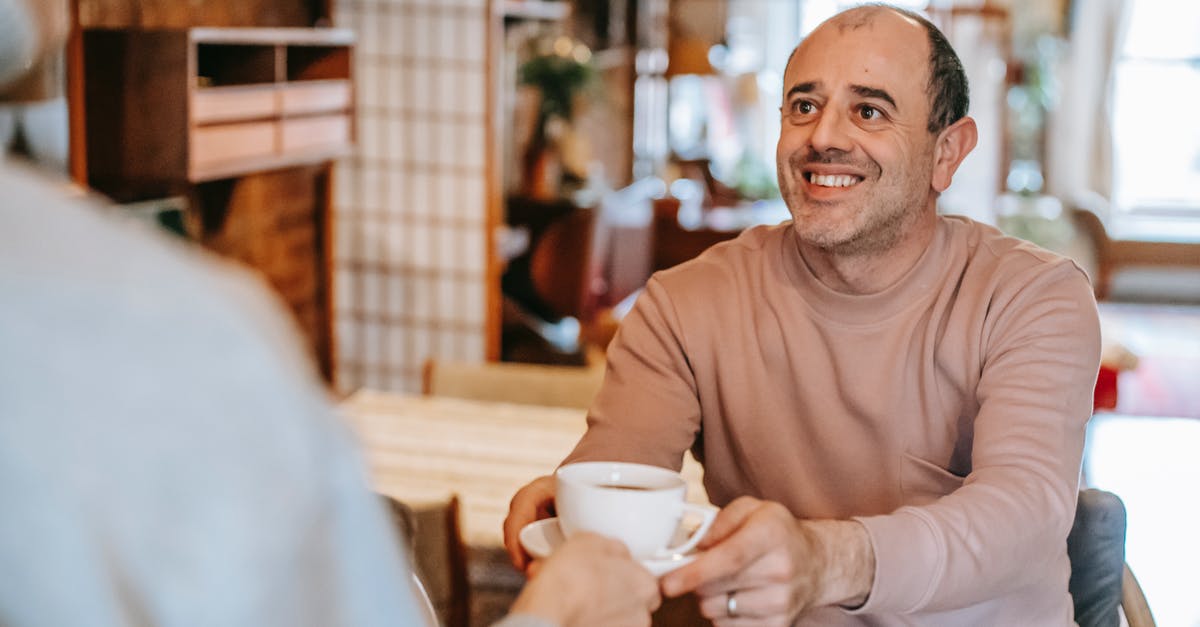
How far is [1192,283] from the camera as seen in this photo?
8.28 metres

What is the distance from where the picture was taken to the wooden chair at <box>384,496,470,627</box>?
6.14ft

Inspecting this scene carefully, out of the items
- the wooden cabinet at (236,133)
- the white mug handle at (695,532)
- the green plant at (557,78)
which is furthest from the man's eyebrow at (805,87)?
the green plant at (557,78)

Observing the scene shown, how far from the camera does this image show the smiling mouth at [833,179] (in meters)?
1.67

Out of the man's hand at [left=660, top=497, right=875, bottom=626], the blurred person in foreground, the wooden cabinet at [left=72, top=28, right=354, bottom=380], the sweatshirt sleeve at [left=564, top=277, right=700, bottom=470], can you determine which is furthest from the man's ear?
the wooden cabinet at [left=72, top=28, right=354, bottom=380]

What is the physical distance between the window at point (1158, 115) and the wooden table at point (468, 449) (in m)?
7.64

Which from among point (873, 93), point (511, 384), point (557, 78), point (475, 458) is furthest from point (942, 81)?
point (557, 78)

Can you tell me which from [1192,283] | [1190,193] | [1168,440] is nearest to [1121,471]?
[1168,440]

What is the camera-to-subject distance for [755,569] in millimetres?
1149

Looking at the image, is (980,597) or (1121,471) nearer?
(980,597)

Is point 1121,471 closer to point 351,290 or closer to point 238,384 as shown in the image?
point 351,290

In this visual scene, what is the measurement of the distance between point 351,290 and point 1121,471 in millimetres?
2985

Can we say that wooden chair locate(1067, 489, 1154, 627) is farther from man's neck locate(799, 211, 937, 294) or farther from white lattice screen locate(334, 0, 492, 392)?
white lattice screen locate(334, 0, 492, 392)

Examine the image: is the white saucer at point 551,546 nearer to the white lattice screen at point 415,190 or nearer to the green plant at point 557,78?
the white lattice screen at point 415,190

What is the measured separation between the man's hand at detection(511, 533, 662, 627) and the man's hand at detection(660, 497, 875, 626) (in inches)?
2.2
